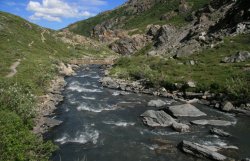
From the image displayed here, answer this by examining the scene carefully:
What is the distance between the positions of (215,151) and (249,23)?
3730 inches

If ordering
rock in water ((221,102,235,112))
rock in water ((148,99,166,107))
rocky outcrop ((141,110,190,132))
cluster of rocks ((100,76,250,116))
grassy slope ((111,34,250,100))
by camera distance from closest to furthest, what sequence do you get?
rocky outcrop ((141,110,190,132)), rock in water ((221,102,235,112)), cluster of rocks ((100,76,250,116)), rock in water ((148,99,166,107)), grassy slope ((111,34,250,100))

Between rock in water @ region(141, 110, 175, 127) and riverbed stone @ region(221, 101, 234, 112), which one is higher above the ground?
riverbed stone @ region(221, 101, 234, 112)

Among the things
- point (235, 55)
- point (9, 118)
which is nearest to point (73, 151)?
point (9, 118)

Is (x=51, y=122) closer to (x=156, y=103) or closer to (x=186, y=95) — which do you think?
(x=156, y=103)

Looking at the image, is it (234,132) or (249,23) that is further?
(249,23)

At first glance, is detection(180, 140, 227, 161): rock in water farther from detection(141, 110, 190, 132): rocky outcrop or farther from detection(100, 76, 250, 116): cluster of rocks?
detection(100, 76, 250, 116): cluster of rocks

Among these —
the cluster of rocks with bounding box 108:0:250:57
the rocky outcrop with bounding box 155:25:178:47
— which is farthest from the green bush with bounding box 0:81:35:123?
the rocky outcrop with bounding box 155:25:178:47

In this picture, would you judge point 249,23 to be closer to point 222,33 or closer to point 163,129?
point 222,33

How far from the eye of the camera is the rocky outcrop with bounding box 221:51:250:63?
99.0 m

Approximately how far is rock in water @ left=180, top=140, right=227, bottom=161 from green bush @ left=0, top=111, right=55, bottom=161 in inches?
714

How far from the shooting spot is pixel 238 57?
10050cm

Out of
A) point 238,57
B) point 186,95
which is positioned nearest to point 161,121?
point 186,95

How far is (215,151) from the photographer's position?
4400 cm

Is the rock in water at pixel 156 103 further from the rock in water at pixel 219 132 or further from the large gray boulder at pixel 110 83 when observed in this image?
the large gray boulder at pixel 110 83
